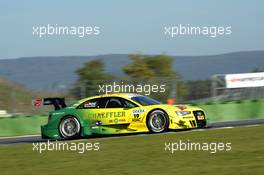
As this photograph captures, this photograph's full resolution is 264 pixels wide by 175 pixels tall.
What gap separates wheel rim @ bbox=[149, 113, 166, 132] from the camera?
1567 centimetres

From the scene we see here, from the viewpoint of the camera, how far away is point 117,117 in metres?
16.1

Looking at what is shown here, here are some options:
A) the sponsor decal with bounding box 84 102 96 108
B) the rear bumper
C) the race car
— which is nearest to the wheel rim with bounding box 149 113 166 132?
the race car

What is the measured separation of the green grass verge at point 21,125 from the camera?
2095 centimetres

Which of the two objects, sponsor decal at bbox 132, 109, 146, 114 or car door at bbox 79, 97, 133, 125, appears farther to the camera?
car door at bbox 79, 97, 133, 125

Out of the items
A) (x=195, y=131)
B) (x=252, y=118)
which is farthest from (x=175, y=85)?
(x=195, y=131)

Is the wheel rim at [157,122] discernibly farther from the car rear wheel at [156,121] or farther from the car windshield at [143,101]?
the car windshield at [143,101]

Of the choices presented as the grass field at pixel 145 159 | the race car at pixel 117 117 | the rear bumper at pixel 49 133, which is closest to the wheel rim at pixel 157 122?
the race car at pixel 117 117

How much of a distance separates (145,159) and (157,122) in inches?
193

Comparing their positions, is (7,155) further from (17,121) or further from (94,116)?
(17,121)

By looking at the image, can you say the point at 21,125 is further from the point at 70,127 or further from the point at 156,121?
the point at 156,121

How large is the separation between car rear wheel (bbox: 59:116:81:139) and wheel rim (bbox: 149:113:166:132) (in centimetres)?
194

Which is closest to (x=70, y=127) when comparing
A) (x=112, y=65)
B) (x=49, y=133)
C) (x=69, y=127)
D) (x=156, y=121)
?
(x=69, y=127)

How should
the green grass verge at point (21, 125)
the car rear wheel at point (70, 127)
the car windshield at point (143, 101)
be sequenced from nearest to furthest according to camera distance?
the car windshield at point (143, 101) → the car rear wheel at point (70, 127) → the green grass verge at point (21, 125)

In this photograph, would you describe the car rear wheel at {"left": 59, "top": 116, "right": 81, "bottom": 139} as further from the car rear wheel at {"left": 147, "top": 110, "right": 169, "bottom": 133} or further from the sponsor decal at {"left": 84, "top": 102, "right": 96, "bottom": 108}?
the car rear wheel at {"left": 147, "top": 110, "right": 169, "bottom": 133}
